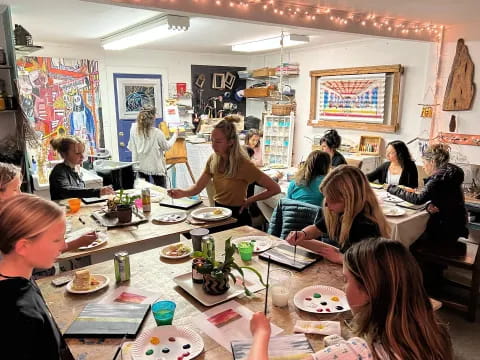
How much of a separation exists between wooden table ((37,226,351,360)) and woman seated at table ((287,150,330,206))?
3.57 ft

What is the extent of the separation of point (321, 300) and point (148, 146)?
3.98 m

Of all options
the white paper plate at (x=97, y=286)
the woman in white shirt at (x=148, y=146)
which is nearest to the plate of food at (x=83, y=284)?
the white paper plate at (x=97, y=286)

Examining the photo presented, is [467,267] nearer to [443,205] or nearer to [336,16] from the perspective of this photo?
[443,205]

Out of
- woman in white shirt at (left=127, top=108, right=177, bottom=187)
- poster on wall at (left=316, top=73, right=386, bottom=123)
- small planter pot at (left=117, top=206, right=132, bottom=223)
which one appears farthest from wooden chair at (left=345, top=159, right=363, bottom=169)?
small planter pot at (left=117, top=206, right=132, bottom=223)

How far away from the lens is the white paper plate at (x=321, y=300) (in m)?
1.53

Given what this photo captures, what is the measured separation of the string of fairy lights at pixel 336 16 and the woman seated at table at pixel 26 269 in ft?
7.73

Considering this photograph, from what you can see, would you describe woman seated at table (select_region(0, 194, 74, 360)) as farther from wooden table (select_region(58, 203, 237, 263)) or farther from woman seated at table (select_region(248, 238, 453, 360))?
wooden table (select_region(58, 203, 237, 263))

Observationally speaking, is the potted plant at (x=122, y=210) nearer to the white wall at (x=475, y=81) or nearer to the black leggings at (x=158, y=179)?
the black leggings at (x=158, y=179)

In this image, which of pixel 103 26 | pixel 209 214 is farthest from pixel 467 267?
pixel 103 26

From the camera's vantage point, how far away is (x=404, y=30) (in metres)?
4.24

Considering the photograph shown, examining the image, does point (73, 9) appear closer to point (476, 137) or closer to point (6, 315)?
point (6, 315)

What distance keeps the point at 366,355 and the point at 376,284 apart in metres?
0.21

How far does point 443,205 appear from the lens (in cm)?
317

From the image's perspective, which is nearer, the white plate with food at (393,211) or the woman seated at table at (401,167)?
the white plate with food at (393,211)
